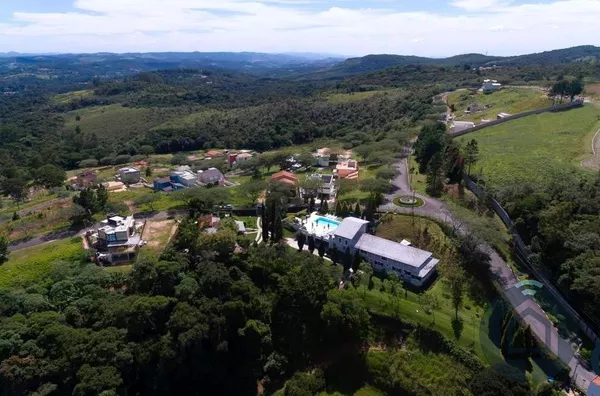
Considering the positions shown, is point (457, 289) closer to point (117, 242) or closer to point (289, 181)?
point (289, 181)

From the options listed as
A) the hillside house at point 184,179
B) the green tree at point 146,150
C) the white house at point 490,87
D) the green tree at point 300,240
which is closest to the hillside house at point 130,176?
the hillside house at point 184,179

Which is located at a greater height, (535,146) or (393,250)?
(535,146)

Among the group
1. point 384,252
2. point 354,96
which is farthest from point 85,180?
point 354,96

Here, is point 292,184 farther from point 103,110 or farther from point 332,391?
point 103,110

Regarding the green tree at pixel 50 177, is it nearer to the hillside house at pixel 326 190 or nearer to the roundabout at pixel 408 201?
the hillside house at pixel 326 190

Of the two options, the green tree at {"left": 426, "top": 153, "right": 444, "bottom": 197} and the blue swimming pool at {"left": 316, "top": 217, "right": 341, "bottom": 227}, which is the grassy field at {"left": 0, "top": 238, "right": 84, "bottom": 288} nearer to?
the blue swimming pool at {"left": 316, "top": 217, "right": 341, "bottom": 227}

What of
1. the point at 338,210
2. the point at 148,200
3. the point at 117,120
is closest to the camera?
the point at 338,210

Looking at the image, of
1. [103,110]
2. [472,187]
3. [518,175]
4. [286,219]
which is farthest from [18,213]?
[103,110]

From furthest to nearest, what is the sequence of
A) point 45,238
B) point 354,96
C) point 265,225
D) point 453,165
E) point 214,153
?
point 354,96, point 214,153, point 453,165, point 45,238, point 265,225
